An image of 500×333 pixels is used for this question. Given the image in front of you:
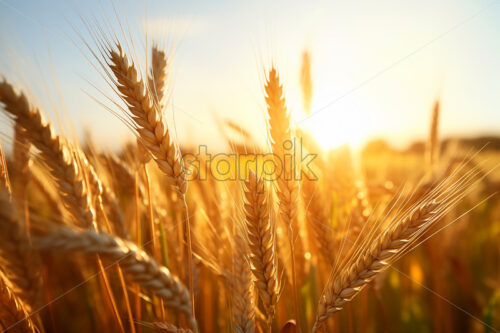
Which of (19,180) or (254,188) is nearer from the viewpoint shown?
(254,188)

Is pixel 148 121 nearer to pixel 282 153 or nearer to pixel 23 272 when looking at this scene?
pixel 282 153

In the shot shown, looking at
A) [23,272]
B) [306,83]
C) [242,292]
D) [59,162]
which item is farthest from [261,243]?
[306,83]

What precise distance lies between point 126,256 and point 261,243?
0.41 m

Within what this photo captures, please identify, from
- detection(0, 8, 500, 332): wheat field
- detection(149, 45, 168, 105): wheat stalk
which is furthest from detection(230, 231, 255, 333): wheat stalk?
detection(149, 45, 168, 105): wheat stalk

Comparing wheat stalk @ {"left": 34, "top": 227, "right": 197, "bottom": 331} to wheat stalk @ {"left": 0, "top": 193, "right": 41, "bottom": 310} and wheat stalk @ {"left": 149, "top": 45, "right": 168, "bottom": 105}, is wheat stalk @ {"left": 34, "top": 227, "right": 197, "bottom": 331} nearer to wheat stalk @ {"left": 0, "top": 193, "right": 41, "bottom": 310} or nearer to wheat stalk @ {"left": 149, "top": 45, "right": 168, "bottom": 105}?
wheat stalk @ {"left": 0, "top": 193, "right": 41, "bottom": 310}

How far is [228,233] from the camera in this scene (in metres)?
1.24

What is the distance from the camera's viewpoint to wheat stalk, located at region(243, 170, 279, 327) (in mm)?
940

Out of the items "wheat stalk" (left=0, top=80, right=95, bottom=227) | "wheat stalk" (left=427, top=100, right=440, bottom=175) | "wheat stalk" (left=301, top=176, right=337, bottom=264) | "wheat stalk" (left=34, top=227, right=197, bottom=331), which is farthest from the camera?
"wheat stalk" (left=427, top=100, right=440, bottom=175)

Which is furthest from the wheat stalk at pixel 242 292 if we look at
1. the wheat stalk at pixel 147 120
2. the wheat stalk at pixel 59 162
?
the wheat stalk at pixel 59 162

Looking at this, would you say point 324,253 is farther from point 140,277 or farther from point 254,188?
point 140,277

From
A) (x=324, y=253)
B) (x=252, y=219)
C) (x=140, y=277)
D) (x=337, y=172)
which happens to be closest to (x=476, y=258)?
(x=337, y=172)

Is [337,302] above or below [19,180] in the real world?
below

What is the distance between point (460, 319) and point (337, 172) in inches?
53.5

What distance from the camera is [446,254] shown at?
1.98 metres
